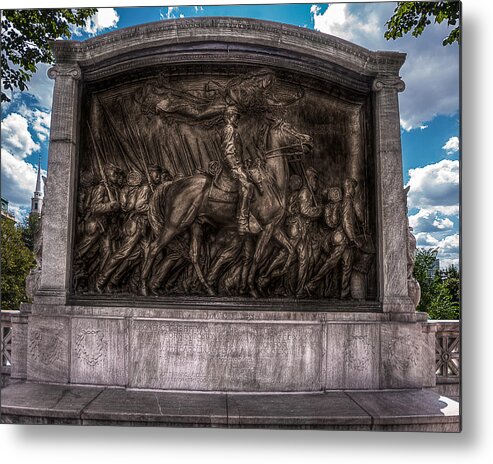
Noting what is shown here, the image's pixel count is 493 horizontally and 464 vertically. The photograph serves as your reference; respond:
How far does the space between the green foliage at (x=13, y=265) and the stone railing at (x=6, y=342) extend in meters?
0.14

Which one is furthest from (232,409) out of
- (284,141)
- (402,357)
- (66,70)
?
(66,70)

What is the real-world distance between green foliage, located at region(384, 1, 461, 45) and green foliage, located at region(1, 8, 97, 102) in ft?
11.0

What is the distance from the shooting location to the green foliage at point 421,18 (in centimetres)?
485

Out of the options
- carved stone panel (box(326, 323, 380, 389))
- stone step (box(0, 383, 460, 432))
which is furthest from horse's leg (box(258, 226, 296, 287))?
stone step (box(0, 383, 460, 432))

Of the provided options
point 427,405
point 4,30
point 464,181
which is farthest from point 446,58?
point 4,30

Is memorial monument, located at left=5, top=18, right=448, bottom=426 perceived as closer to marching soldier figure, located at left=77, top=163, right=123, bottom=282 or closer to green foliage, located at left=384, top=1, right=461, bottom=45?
marching soldier figure, located at left=77, top=163, right=123, bottom=282

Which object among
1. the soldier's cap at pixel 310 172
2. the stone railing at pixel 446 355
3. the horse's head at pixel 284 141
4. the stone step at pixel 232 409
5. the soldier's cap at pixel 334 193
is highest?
the horse's head at pixel 284 141

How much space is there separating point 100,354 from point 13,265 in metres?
1.50

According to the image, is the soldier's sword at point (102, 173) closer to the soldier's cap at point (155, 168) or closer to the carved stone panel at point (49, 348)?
the soldier's cap at point (155, 168)

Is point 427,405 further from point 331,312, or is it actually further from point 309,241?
point 309,241

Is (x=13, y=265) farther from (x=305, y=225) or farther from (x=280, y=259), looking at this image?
(x=305, y=225)

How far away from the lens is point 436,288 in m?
5.24

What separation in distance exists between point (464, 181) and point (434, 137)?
59cm

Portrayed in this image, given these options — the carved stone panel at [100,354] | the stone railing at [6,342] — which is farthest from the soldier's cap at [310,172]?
the stone railing at [6,342]
